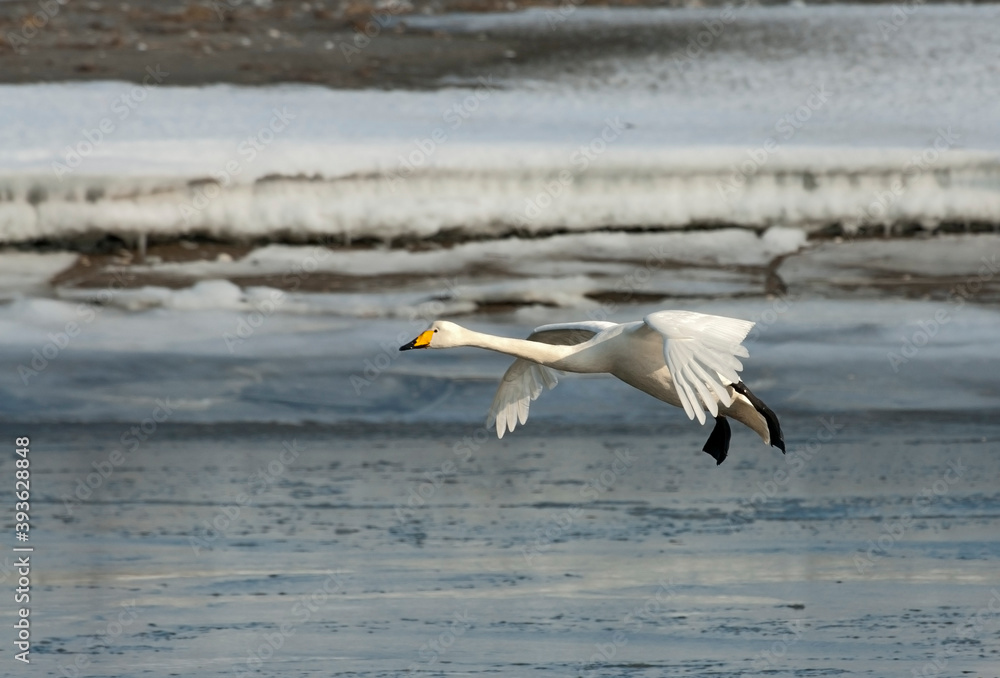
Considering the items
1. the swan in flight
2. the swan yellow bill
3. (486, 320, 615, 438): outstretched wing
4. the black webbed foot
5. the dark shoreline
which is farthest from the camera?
the dark shoreline

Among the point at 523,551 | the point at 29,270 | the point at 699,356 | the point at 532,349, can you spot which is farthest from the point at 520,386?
the point at 29,270

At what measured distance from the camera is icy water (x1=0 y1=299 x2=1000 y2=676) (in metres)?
7.35

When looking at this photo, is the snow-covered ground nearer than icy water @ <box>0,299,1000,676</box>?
No

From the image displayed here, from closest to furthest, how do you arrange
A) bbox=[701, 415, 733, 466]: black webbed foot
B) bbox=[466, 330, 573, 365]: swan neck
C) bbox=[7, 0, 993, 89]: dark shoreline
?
bbox=[466, 330, 573, 365]: swan neck → bbox=[701, 415, 733, 466]: black webbed foot → bbox=[7, 0, 993, 89]: dark shoreline

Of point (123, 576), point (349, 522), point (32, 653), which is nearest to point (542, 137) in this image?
point (349, 522)

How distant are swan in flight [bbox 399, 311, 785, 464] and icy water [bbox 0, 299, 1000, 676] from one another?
0.70 metres

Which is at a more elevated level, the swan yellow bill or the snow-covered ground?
the swan yellow bill

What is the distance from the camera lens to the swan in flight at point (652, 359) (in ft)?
23.4

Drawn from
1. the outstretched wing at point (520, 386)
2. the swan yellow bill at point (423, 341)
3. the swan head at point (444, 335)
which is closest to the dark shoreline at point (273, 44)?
the outstretched wing at point (520, 386)

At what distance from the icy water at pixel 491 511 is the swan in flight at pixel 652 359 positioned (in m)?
0.70

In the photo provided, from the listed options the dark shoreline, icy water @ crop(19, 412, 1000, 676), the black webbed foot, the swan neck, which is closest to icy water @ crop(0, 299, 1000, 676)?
icy water @ crop(19, 412, 1000, 676)

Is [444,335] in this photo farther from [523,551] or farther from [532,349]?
[523,551]

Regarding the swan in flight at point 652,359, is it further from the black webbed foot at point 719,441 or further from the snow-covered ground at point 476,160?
the snow-covered ground at point 476,160

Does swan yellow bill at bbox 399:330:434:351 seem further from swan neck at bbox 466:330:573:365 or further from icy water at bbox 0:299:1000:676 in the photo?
icy water at bbox 0:299:1000:676
